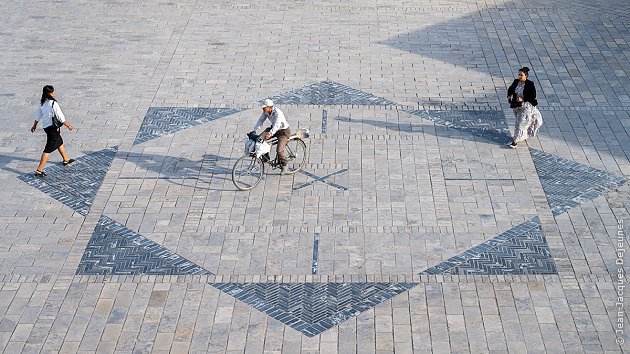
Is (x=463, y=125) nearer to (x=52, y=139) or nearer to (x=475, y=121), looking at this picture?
(x=475, y=121)

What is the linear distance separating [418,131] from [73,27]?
34.4 ft

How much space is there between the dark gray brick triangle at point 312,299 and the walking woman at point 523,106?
207 inches

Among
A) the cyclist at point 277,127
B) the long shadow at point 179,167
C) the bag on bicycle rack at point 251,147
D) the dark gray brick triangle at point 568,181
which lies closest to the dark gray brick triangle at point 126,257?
the long shadow at point 179,167

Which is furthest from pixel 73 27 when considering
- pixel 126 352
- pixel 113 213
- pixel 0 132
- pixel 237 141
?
pixel 126 352

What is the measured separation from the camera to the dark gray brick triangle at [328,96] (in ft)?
64.1

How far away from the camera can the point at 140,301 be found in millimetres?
13188

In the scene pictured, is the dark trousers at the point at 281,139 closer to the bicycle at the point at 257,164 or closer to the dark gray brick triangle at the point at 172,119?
the bicycle at the point at 257,164

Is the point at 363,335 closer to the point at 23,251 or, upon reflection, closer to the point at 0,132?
the point at 23,251

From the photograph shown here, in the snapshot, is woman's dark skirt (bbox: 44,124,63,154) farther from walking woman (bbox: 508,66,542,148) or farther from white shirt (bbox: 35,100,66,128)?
walking woman (bbox: 508,66,542,148)

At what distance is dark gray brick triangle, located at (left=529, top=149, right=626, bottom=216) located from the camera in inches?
618

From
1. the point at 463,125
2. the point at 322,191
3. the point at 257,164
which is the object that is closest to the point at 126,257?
the point at 257,164

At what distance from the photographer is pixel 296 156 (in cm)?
1700

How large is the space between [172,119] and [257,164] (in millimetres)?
3160

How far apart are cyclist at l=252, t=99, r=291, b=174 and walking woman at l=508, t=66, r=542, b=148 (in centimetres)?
437
